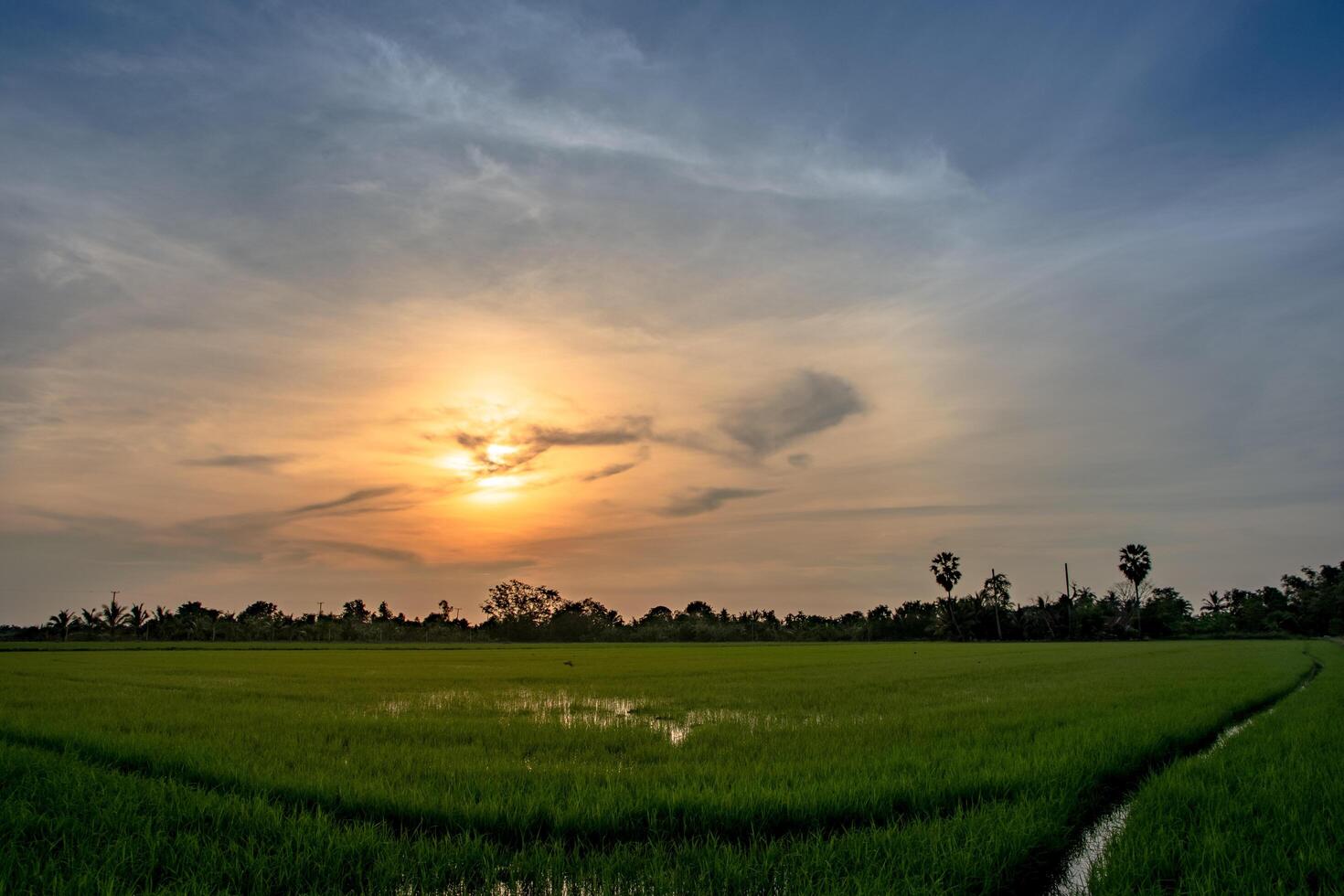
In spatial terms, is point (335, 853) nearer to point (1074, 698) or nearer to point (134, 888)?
point (134, 888)

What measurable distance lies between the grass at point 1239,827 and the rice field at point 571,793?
A: 0.68 feet

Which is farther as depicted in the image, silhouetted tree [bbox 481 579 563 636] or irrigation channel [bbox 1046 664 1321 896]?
silhouetted tree [bbox 481 579 563 636]

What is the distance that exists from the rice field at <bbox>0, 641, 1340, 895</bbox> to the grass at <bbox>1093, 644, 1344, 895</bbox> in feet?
0.68

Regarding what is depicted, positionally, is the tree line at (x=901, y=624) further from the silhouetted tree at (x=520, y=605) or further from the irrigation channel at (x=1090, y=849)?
the irrigation channel at (x=1090, y=849)

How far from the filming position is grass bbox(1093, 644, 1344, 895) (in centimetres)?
424

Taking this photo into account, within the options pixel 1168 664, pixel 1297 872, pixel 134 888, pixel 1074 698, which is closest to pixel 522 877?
pixel 134 888

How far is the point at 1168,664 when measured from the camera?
2558cm

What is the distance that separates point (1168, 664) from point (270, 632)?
91.9m

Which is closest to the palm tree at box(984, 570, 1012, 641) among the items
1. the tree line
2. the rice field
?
the tree line

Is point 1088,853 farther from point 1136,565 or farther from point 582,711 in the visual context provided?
point 1136,565

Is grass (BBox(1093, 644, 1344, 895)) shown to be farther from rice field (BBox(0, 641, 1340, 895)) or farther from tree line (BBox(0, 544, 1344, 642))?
tree line (BBox(0, 544, 1344, 642))

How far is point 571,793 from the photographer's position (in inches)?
234

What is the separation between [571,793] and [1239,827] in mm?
4824

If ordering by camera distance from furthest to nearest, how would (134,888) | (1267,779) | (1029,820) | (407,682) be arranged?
(407,682) → (1267,779) → (1029,820) → (134,888)
